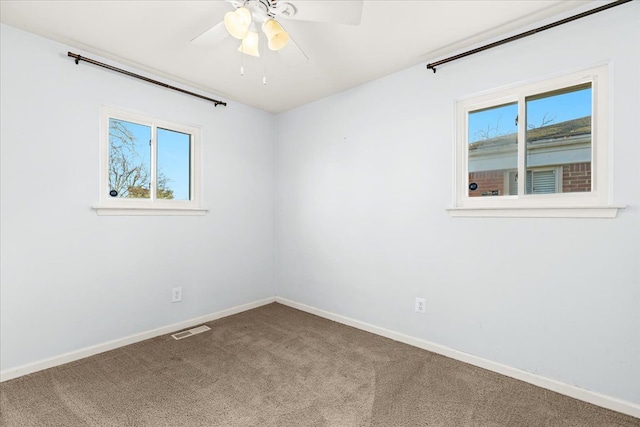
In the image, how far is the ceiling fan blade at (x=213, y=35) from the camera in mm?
1771

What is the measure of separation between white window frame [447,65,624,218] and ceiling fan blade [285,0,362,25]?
1259mm

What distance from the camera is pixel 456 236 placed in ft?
7.86

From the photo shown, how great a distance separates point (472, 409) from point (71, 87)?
3.57 m

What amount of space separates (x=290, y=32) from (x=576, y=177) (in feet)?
7.02

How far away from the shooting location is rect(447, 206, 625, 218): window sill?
1.80m

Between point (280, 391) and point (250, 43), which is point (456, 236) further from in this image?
point (250, 43)

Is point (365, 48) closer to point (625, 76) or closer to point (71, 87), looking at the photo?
point (625, 76)

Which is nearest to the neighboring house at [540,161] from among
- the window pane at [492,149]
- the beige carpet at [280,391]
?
the window pane at [492,149]

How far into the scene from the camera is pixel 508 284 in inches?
84.8

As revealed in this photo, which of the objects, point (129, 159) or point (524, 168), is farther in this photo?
point (129, 159)

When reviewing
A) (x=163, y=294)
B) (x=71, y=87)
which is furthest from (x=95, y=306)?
(x=71, y=87)

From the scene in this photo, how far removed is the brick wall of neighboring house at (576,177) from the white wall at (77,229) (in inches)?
120

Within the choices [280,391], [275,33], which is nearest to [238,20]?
[275,33]

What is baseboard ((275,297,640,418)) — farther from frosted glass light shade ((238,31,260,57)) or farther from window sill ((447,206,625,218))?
frosted glass light shade ((238,31,260,57))
